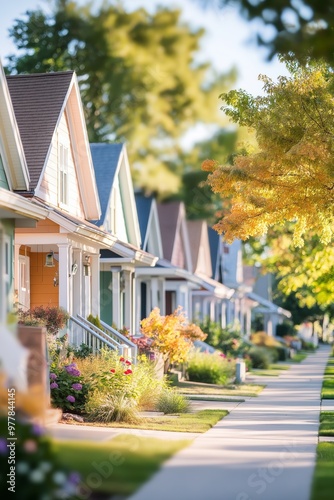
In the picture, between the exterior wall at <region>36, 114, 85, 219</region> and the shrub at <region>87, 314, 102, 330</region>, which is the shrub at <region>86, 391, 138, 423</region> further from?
the shrub at <region>87, 314, 102, 330</region>

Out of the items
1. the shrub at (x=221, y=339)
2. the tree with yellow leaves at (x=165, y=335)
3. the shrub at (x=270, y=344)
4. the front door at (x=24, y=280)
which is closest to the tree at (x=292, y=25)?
the front door at (x=24, y=280)

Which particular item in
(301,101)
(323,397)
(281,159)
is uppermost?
(301,101)

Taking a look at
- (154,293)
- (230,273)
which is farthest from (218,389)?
(230,273)

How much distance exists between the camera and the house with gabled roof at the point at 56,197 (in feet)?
66.1

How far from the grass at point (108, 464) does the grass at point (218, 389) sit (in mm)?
13097

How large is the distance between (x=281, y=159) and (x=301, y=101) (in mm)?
1054

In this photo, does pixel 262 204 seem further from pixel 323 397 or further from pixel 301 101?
pixel 323 397

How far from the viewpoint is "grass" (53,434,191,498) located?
368 inches

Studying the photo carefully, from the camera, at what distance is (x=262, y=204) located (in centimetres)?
1733

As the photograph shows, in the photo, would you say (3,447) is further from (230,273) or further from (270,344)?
(230,273)

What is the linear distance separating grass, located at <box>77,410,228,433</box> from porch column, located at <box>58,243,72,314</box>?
12.4 ft

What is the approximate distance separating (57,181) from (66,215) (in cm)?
204

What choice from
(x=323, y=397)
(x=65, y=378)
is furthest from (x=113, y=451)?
(x=323, y=397)

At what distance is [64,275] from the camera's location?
20203 mm
